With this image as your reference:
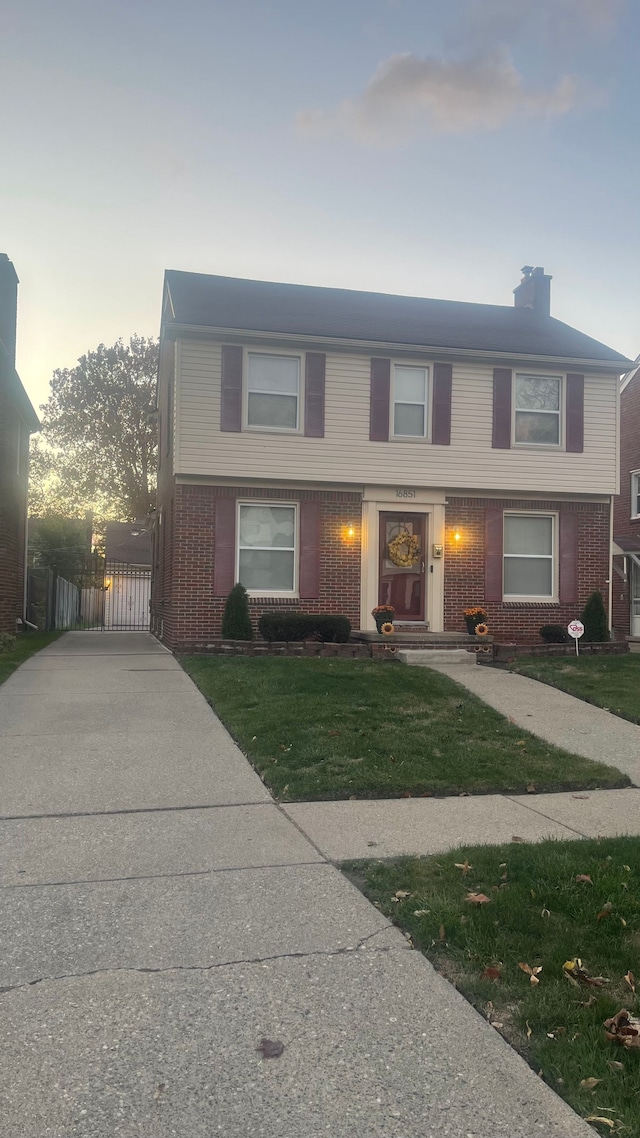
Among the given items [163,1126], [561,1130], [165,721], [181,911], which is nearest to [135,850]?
[181,911]

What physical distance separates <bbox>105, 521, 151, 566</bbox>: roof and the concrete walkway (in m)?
45.1

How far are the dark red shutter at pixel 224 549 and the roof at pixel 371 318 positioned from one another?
337 cm

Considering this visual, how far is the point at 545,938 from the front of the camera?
12.0 ft

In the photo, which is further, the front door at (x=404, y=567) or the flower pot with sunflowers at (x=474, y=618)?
the front door at (x=404, y=567)

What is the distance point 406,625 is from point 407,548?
1.51 meters

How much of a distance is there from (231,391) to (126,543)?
37490 millimetres

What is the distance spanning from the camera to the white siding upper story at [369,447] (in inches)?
593

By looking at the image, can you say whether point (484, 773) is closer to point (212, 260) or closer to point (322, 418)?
point (322, 418)

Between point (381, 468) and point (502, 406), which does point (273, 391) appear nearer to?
point (381, 468)

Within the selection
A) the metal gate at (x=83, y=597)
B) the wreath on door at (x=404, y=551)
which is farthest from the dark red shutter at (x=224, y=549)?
the metal gate at (x=83, y=597)

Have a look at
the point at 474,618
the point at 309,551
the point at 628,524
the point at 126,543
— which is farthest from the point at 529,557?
the point at 126,543

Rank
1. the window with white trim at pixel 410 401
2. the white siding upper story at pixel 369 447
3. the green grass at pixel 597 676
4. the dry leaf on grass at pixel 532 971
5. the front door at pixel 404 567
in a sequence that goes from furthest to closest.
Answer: the window with white trim at pixel 410 401
the front door at pixel 404 567
the white siding upper story at pixel 369 447
the green grass at pixel 597 676
the dry leaf on grass at pixel 532 971

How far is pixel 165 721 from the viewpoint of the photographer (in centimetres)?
884

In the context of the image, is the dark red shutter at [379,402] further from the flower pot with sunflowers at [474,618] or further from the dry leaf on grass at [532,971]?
the dry leaf on grass at [532,971]
